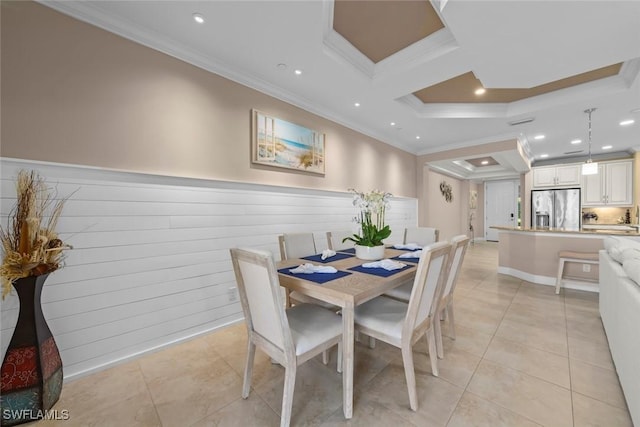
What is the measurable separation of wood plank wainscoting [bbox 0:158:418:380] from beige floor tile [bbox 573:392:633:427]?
2.65 meters

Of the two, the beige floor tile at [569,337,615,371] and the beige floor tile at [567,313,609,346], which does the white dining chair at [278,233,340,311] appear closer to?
the beige floor tile at [569,337,615,371]

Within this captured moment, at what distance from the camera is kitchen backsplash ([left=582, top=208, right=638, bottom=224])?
5.54 m

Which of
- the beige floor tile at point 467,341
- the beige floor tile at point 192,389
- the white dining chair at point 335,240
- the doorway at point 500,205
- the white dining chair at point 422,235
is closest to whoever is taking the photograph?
the beige floor tile at point 192,389

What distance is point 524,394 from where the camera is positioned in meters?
1.52

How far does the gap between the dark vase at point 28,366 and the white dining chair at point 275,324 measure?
1.14 metres

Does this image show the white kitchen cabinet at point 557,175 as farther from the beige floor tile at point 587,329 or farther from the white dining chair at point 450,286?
the white dining chair at point 450,286

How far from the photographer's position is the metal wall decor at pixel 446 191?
276 inches

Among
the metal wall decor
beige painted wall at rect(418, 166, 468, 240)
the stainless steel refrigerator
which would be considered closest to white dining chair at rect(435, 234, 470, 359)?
beige painted wall at rect(418, 166, 468, 240)

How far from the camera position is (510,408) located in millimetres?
1419

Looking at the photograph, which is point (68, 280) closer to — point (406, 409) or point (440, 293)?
point (406, 409)

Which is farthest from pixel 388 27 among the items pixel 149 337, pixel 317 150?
pixel 149 337

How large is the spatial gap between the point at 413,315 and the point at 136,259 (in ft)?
6.94

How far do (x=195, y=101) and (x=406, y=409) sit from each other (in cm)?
292

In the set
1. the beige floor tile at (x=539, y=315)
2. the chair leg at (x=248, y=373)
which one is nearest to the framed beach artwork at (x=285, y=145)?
the chair leg at (x=248, y=373)
